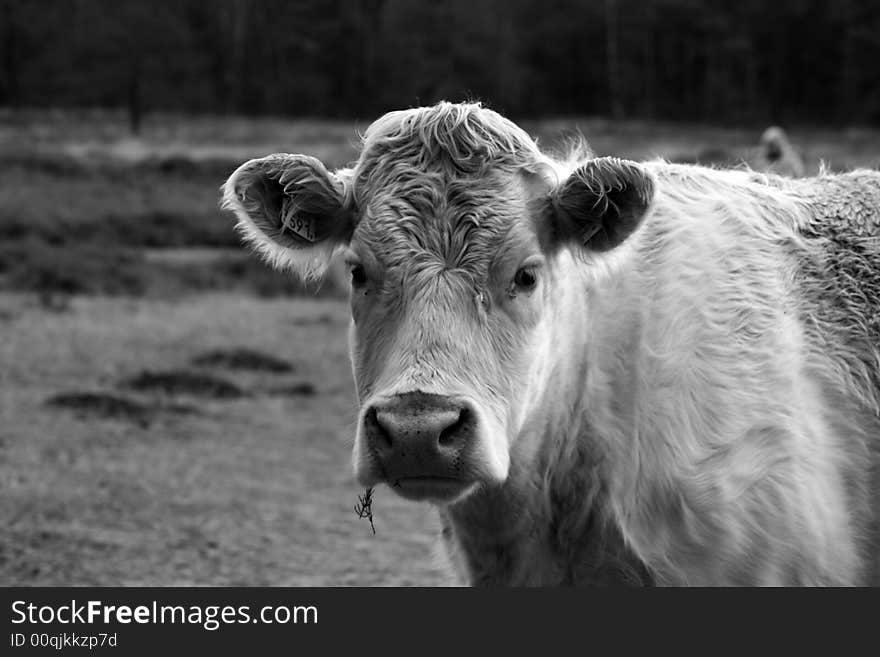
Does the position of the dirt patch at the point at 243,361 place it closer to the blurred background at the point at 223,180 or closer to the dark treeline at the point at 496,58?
the blurred background at the point at 223,180

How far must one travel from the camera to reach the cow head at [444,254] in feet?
11.3

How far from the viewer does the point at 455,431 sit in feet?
11.2

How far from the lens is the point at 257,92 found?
54.5 m

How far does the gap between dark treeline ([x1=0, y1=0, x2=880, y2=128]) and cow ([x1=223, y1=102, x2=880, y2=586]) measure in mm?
44381

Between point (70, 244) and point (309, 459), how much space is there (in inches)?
447

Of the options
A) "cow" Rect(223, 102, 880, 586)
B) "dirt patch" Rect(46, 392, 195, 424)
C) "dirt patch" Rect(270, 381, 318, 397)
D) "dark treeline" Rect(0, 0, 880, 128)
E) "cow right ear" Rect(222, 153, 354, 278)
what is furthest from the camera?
"dark treeline" Rect(0, 0, 880, 128)

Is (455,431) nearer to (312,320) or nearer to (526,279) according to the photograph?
(526,279)

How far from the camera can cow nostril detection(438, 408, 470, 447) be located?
339cm

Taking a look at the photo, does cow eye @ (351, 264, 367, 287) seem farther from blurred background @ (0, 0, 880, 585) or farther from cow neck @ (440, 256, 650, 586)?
blurred background @ (0, 0, 880, 585)

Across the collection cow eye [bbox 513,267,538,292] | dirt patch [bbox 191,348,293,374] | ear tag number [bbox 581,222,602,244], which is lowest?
dirt patch [bbox 191,348,293,374]

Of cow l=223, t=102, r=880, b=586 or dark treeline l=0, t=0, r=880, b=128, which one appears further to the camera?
dark treeline l=0, t=0, r=880, b=128

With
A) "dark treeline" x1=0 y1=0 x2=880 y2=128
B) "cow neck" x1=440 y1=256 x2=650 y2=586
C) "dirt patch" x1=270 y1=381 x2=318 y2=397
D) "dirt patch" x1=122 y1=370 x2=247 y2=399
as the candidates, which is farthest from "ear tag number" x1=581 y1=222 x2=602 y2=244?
"dark treeline" x1=0 y1=0 x2=880 y2=128

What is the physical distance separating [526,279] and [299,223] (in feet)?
2.63

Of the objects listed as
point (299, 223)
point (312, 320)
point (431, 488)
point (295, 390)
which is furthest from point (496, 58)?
point (431, 488)
